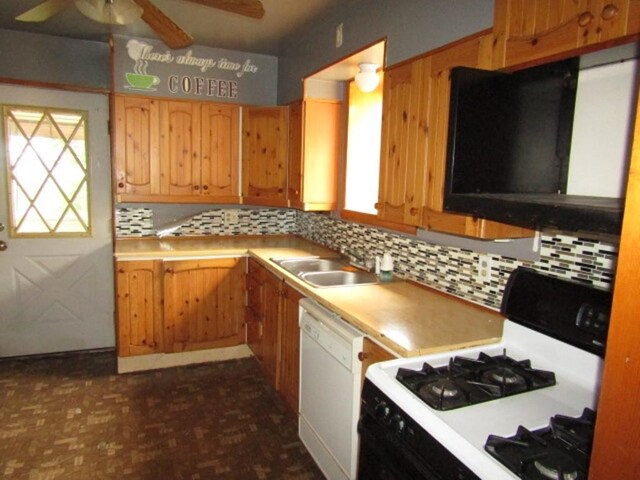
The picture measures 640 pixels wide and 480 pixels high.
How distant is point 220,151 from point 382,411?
2.76m

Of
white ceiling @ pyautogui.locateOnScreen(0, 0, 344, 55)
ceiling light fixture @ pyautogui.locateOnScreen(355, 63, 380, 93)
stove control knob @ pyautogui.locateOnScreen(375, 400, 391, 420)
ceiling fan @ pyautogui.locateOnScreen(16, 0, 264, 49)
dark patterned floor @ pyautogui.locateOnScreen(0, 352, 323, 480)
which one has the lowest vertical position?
dark patterned floor @ pyautogui.locateOnScreen(0, 352, 323, 480)

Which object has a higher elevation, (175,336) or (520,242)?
(520,242)

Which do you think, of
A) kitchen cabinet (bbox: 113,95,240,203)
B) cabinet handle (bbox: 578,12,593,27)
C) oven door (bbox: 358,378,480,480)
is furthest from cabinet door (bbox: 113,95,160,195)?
cabinet handle (bbox: 578,12,593,27)

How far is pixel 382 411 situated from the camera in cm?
133

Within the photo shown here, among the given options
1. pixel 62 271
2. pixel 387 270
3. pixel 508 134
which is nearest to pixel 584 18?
pixel 508 134

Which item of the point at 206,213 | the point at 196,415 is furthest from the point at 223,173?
the point at 196,415

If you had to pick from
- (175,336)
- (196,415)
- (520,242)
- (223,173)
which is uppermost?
(223,173)

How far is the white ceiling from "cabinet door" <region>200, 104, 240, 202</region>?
20.5 inches

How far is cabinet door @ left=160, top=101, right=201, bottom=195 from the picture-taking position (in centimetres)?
343

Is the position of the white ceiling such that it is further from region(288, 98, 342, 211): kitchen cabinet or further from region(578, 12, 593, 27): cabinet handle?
region(578, 12, 593, 27): cabinet handle

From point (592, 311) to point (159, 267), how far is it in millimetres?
2716

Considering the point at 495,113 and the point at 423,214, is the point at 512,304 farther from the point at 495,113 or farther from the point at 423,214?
the point at 495,113

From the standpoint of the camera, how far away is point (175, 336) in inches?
130

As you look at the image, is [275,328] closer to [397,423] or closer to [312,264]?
[312,264]
